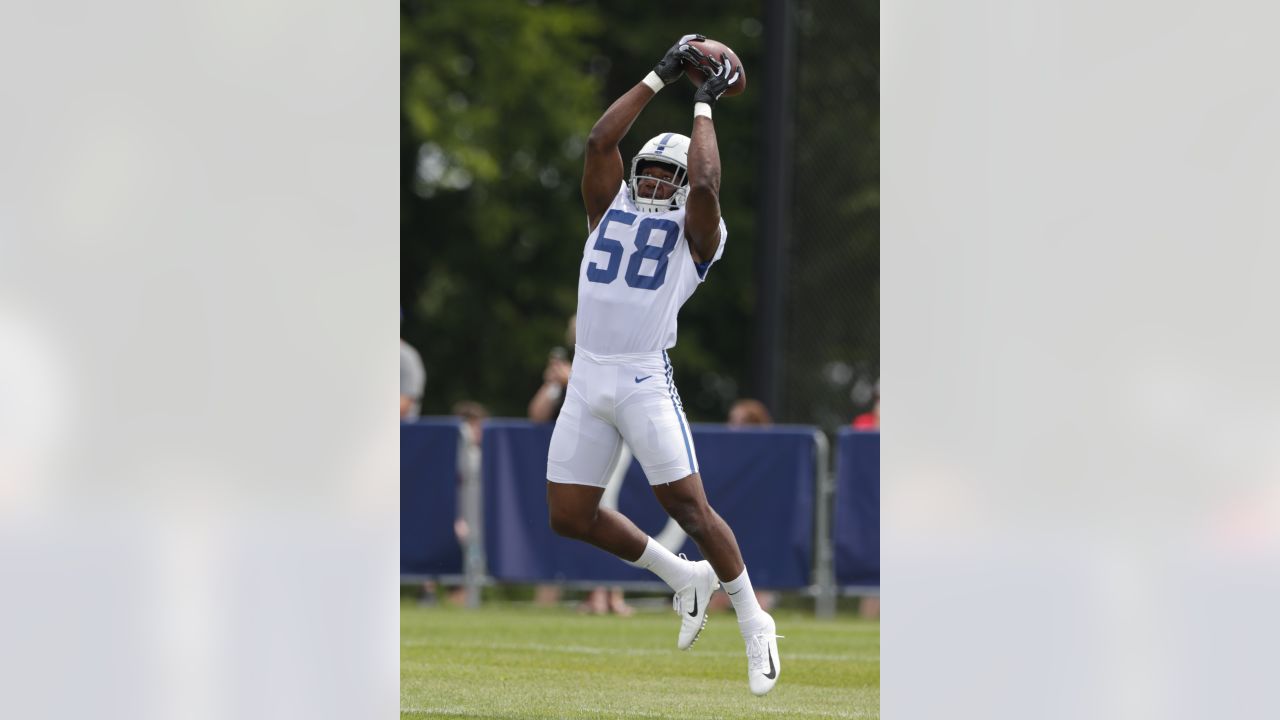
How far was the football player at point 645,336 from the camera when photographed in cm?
762

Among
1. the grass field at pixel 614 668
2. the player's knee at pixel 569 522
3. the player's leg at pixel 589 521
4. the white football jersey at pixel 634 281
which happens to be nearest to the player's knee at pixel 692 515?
the player's leg at pixel 589 521

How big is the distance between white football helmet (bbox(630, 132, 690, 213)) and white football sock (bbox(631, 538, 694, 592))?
1.46 meters

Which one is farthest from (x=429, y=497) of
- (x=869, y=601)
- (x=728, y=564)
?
(x=728, y=564)

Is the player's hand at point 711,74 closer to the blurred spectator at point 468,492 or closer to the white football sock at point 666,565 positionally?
the white football sock at point 666,565

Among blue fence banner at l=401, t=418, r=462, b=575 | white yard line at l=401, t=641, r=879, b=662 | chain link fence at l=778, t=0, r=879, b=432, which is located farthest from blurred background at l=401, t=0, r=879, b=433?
white yard line at l=401, t=641, r=879, b=662

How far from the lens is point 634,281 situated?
7645 millimetres

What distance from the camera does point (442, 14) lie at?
2434 cm

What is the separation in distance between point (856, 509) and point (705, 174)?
6.76 m

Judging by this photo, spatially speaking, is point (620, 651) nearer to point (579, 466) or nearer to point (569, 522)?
point (569, 522)

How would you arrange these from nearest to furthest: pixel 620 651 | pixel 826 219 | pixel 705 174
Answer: pixel 705 174 → pixel 620 651 → pixel 826 219
